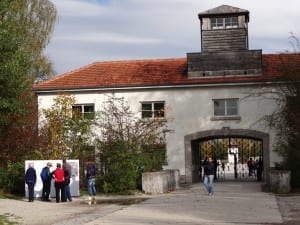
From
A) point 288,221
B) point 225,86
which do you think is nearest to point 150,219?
point 288,221

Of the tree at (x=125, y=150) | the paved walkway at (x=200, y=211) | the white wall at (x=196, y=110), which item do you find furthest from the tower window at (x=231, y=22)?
the paved walkway at (x=200, y=211)


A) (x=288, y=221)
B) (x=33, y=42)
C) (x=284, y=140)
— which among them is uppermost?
(x=33, y=42)

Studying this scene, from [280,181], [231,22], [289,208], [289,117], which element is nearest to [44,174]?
[280,181]

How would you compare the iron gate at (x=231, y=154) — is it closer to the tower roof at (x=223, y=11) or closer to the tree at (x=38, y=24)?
the tower roof at (x=223, y=11)

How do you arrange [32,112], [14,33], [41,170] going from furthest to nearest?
[32,112], [41,170], [14,33]

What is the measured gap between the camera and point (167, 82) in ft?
129

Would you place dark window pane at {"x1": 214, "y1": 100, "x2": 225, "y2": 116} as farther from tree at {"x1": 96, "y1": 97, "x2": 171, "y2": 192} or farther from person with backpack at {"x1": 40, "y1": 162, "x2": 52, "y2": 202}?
person with backpack at {"x1": 40, "y1": 162, "x2": 52, "y2": 202}

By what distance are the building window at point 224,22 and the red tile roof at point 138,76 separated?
2979mm

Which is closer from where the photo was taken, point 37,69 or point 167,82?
point 167,82

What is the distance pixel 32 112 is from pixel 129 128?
5.83 metres

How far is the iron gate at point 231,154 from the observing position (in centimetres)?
4128

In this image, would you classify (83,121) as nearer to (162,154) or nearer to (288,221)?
(162,154)

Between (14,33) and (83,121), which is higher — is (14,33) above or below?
above

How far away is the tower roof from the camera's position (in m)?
40.9
